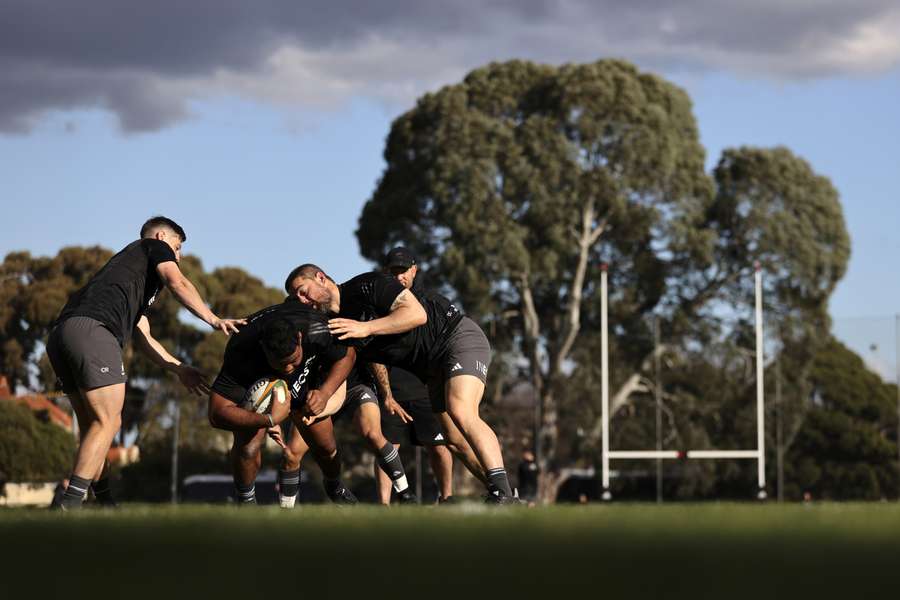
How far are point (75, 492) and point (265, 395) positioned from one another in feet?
4.14

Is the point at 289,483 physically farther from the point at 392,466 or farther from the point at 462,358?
the point at 462,358

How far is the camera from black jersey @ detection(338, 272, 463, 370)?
8.38 metres

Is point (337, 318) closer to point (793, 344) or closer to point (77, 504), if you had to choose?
point (77, 504)

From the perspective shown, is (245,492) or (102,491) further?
(102,491)

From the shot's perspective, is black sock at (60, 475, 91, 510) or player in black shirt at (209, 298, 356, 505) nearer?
black sock at (60, 475, 91, 510)

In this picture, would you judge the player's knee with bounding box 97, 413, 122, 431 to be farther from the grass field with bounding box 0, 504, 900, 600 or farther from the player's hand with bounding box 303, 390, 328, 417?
the grass field with bounding box 0, 504, 900, 600

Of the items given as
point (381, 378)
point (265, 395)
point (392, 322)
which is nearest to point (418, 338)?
point (392, 322)

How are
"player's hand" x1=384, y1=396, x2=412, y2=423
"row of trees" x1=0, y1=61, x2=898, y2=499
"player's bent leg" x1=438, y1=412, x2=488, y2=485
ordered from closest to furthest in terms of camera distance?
"player's bent leg" x1=438, y1=412, x2=488, y2=485 → "player's hand" x1=384, y1=396, x2=412, y2=423 → "row of trees" x1=0, y1=61, x2=898, y2=499

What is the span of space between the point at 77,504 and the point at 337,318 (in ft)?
5.88

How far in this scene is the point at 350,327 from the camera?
800 centimetres

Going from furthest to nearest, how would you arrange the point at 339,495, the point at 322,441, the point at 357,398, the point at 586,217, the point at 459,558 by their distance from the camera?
the point at 586,217, the point at 357,398, the point at 339,495, the point at 322,441, the point at 459,558

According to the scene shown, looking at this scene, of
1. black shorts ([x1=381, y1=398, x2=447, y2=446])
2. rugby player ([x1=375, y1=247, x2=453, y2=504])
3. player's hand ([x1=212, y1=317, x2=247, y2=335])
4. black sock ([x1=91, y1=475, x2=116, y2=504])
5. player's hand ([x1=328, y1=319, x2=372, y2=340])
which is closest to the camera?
player's hand ([x1=328, y1=319, x2=372, y2=340])

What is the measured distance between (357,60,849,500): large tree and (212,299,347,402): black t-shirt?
3222 centimetres

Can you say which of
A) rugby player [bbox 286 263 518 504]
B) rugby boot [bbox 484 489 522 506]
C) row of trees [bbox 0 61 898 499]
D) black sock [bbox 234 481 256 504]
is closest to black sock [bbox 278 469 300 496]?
black sock [bbox 234 481 256 504]
